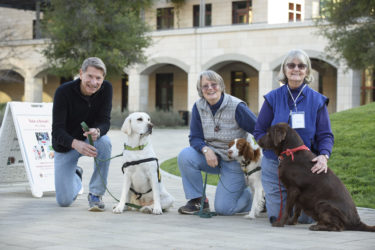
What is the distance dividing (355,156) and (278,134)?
242 inches

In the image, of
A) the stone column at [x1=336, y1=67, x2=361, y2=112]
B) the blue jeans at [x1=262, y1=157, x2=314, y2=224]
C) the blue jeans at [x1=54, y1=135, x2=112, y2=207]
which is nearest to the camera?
the blue jeans at [x1=262, y1=157, x2=314, y2=224]

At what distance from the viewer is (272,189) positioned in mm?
6918

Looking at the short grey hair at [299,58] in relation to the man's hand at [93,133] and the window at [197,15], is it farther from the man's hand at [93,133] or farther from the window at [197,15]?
the window at [197,15]

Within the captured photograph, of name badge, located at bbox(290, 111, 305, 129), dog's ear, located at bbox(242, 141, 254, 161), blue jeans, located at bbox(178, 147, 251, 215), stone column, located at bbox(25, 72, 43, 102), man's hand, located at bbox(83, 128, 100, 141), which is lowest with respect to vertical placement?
blue jeans, located at bbox(178, 147, 251, 215)

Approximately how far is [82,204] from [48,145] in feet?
5.50

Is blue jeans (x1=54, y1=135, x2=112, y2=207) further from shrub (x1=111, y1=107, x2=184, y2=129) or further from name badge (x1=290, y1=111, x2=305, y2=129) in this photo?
shrub (x1=111, y1=107, x2=184, y2=129)

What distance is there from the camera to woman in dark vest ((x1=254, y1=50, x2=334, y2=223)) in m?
6.66

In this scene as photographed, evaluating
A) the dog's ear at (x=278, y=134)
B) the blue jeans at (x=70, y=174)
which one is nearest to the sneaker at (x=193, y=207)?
the blue jeans at (x=70, y=174)

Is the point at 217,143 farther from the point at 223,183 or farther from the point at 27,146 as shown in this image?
the point at 27,146

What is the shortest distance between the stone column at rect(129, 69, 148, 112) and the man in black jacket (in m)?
30.8

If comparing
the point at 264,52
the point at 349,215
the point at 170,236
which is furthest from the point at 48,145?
the point at 264,52

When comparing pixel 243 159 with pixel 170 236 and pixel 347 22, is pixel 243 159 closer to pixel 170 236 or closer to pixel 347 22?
pixel 170 236

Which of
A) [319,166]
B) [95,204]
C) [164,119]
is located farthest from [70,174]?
[164,119]

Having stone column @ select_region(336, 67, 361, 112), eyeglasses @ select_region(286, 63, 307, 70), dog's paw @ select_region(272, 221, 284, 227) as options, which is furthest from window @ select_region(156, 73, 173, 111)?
dog's paw @ select_region(272, 221, 284, 227)
